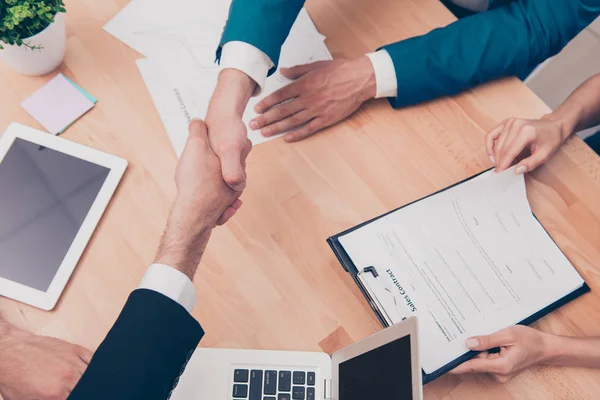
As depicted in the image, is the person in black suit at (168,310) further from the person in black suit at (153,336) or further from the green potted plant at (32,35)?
the green potted plant at (32,35)

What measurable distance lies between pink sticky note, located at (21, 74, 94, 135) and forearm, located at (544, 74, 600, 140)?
876 millimetres

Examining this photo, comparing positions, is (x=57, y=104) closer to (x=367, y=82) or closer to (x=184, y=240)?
(x=184, y=240)

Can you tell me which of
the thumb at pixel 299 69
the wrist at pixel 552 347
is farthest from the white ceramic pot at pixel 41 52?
the wrist at pixel 552 347

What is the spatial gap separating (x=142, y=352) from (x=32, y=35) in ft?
1.82

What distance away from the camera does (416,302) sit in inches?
31.3

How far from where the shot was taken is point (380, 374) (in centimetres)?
65

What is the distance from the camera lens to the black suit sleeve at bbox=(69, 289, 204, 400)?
0.62 metres

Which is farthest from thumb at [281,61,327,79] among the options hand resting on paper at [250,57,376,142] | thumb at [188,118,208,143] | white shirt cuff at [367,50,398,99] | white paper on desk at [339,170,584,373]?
white paper on desk at [339,170,584,373]

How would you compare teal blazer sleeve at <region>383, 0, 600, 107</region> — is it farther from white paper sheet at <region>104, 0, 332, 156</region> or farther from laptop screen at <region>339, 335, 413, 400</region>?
laptop screen at <region>339, 335, 413, 400</region>

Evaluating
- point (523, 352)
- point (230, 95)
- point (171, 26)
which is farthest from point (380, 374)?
point (171, 26)

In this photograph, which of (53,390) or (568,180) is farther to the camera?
(568,180)

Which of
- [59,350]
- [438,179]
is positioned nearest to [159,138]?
[59,350]

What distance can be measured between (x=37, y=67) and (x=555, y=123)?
3.13ft

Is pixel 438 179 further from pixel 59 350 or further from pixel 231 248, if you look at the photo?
pixel 59 350
